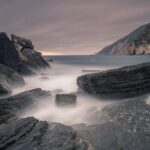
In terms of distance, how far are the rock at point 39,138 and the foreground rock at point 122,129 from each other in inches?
94.7

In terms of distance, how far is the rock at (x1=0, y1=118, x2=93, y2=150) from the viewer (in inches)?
566

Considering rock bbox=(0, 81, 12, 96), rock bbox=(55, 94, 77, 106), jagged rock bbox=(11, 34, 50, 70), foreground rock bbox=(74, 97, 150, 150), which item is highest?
jagged rock bbox=(11, 34, 50, 70)

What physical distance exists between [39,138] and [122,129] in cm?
788


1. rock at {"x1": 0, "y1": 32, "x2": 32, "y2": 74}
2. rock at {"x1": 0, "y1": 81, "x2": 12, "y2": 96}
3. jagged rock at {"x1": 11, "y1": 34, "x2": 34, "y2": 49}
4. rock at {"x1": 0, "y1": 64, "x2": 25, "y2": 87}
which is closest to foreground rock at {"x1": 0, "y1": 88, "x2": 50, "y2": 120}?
rock at {"x1": 0, "y1": 81, "x2": 12, "y2": 96}

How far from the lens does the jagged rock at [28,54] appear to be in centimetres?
6712

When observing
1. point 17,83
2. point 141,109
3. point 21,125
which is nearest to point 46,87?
point 17,83

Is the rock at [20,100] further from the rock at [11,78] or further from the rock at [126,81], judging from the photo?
the rock at [11,78]

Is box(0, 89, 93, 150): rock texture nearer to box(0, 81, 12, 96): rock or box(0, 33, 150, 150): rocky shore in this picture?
box(0, 33, 150, 150): rocky shore

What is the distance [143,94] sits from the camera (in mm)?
30781

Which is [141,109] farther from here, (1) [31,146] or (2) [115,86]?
(1) [31,146]

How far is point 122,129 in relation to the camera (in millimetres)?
20297

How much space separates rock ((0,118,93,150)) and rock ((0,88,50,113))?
30.0 ft

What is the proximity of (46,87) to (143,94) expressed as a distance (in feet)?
71.9

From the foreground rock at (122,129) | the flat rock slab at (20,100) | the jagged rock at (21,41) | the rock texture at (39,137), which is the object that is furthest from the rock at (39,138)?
the jagged rock at (21,41)
